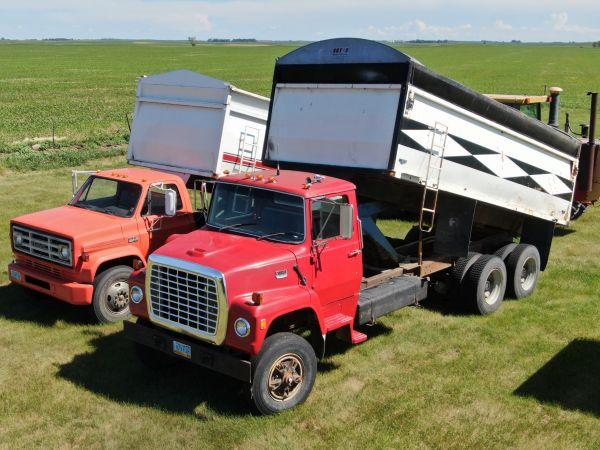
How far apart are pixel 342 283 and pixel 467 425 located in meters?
2.11

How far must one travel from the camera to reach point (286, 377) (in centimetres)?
727

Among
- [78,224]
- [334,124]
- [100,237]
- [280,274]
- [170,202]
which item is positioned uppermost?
[334,124]

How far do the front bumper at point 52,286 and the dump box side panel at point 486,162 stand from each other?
4548 millimetres

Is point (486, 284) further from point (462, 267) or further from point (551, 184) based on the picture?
point (551, 184)

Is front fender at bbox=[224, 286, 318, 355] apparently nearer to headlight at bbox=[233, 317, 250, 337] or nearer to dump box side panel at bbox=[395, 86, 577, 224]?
headlight at bbox=[233, 317, 250, 337]

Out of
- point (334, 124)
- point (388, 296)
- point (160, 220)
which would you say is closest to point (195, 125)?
point (160, 220)

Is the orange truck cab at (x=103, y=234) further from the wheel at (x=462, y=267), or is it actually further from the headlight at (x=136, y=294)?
the wheel at (x=462, y=267)

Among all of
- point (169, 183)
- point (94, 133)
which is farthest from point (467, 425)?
point (94, 133)

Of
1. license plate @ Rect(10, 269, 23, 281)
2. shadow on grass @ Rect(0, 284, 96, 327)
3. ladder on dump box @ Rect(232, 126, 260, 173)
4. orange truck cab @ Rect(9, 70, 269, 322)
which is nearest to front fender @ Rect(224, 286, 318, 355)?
orange truck cab @ Rect(9, 70, 269, 322)

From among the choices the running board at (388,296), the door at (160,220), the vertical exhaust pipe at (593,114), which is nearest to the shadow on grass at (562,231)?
the vertical exhaust pipe at (593,114)

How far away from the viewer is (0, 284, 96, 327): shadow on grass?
9914 millimetres

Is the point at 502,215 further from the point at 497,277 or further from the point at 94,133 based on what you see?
the point at 94,133

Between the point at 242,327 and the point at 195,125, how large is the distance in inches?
299

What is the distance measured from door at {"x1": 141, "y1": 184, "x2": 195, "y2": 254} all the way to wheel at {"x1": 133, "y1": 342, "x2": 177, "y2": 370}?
226 cm
